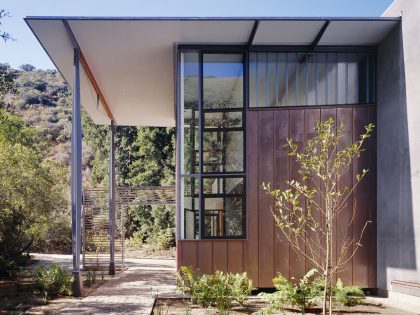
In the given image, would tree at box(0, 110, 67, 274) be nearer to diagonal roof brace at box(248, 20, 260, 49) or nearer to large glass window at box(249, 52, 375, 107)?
large glass window at box(249, 52, 375, 107)

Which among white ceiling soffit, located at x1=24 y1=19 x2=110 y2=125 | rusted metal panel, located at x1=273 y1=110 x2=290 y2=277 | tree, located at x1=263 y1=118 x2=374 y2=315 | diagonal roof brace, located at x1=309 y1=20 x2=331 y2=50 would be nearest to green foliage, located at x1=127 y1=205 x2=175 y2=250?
white ceiling soffit, located at x1=24 y1=19 x2=110 y2=125

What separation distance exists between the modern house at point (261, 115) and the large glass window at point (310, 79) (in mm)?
20

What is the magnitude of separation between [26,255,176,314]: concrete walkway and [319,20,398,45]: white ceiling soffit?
5.86 meters

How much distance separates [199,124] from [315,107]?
227 cm

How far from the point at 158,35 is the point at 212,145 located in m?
2.26

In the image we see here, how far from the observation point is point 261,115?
8125 millimetres

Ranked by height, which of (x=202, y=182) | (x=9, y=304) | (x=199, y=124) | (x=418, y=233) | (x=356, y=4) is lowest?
(x=9, y=304)

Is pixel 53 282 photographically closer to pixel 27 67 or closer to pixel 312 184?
pixel 312 184

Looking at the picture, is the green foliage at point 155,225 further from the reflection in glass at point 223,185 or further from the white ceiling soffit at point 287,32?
the white ceiling soffit at point 287,32

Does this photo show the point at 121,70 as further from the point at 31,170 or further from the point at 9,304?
the point at 9,304

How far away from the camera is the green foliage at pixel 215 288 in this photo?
656 cm

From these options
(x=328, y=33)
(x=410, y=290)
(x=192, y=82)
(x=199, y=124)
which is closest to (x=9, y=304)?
(x=199, y=124)

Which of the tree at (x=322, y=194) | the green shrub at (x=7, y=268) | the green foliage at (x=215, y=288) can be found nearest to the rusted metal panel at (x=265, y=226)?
the tree at (x=322, y=194)

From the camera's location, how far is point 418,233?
681 centimetres
